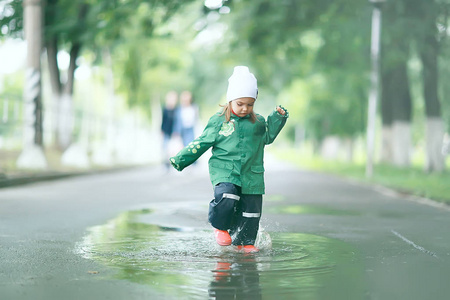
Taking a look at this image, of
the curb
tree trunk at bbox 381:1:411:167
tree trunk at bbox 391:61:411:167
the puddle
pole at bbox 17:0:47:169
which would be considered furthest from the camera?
tree trunk at bbox 391:61:411:167

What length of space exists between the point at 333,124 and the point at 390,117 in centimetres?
1200

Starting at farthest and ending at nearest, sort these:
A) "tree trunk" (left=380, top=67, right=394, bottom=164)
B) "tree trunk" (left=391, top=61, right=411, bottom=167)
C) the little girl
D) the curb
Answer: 1. "tree trunk" (left=380, top=67, right=394, bottom=164)
2. "tree trunk" (left=391, top=61, right=411, bottom=167)
3. the curb
4. the little girl

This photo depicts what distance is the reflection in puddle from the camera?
5594 millimetres

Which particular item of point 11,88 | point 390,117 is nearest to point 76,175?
point 390,117

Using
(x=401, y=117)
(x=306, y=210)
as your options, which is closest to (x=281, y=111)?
(x=306, y=210)

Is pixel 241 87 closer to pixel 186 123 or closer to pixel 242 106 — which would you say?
pixel 242 106

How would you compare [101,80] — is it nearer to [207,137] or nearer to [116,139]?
[116,139]

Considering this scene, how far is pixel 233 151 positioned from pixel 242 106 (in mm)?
424

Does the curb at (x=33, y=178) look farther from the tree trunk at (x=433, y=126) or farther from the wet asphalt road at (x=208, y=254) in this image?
the tree trunk at (x=433, y=126)

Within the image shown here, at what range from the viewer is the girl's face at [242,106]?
7.36 metres

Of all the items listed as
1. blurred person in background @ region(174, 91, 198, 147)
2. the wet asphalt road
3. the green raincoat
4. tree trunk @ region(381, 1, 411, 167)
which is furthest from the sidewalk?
the green raincoat

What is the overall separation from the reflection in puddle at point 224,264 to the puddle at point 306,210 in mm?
3139

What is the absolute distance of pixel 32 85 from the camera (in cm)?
2214

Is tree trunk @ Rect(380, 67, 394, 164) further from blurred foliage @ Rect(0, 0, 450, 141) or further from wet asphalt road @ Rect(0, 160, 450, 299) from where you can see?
wet asphalt road @ Rect(0, 160, 450, 299)
